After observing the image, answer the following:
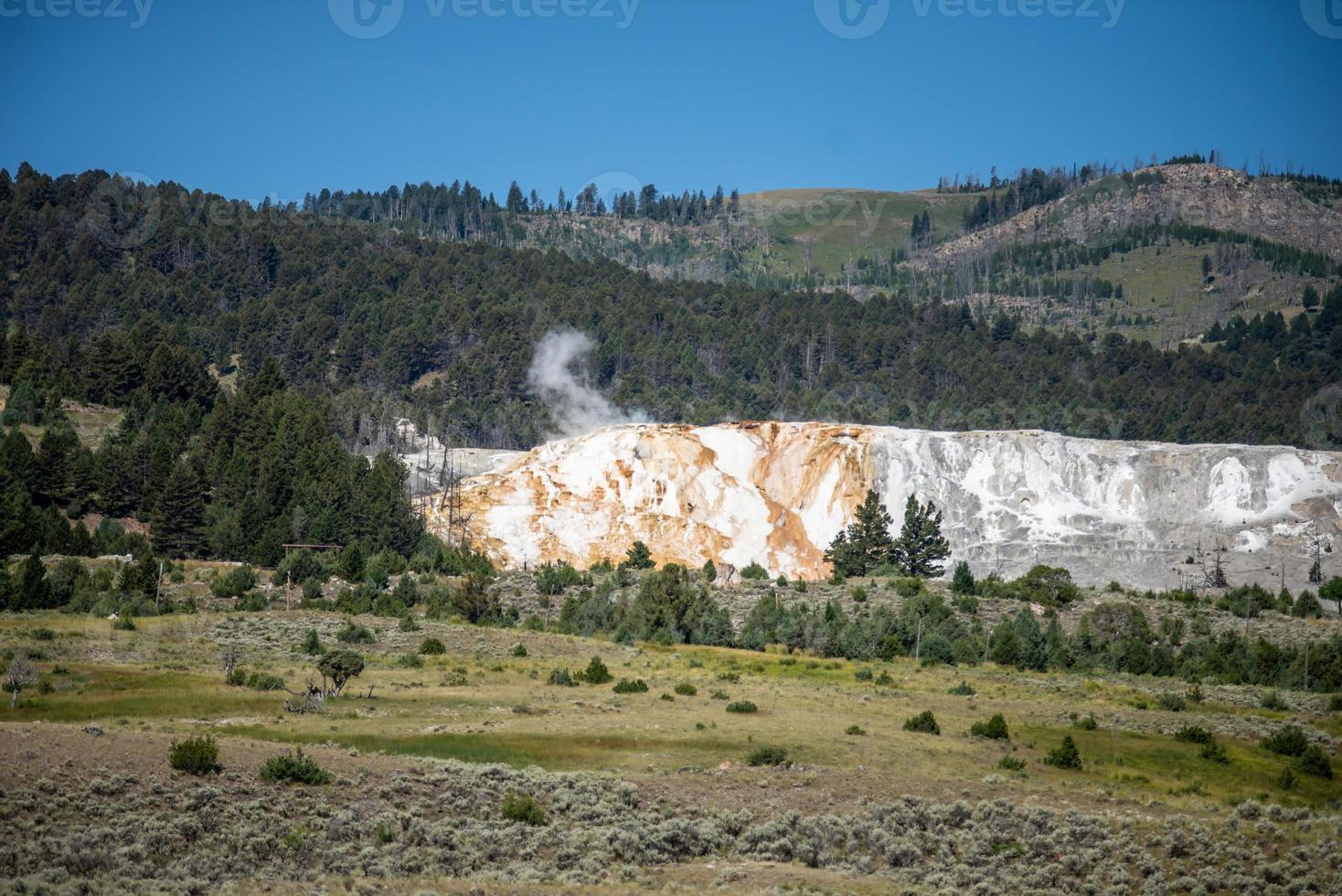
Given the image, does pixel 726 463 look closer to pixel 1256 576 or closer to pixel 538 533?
pixel 538 533

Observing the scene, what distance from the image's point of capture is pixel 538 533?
84625mm

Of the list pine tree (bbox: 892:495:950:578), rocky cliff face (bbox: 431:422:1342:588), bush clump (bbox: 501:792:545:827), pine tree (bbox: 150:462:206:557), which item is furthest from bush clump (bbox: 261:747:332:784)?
rocky cliff face (bbox: 431:422:1342:588)

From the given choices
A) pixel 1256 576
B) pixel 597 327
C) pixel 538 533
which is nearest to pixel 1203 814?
pixel 1256 576

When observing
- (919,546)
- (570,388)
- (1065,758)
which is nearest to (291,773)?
(1065,758)

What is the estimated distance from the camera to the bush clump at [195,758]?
74.2 feet

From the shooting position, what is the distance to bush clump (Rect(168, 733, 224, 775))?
22.6 m

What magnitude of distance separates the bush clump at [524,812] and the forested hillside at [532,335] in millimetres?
93242

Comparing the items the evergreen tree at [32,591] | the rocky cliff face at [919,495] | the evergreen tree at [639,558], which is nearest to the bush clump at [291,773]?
the evergreen tree at [32,591]

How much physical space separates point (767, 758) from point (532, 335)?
116 m

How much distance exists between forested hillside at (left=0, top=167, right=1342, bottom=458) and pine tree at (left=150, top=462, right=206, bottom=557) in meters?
41.1

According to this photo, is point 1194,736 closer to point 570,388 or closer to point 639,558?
point 639,558

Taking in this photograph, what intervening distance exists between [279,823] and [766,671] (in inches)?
1071

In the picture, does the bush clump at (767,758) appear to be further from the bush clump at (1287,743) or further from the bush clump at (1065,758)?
the bush clump at (1287,743)

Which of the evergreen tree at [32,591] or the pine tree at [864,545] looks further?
the pine tree at [864,545]
